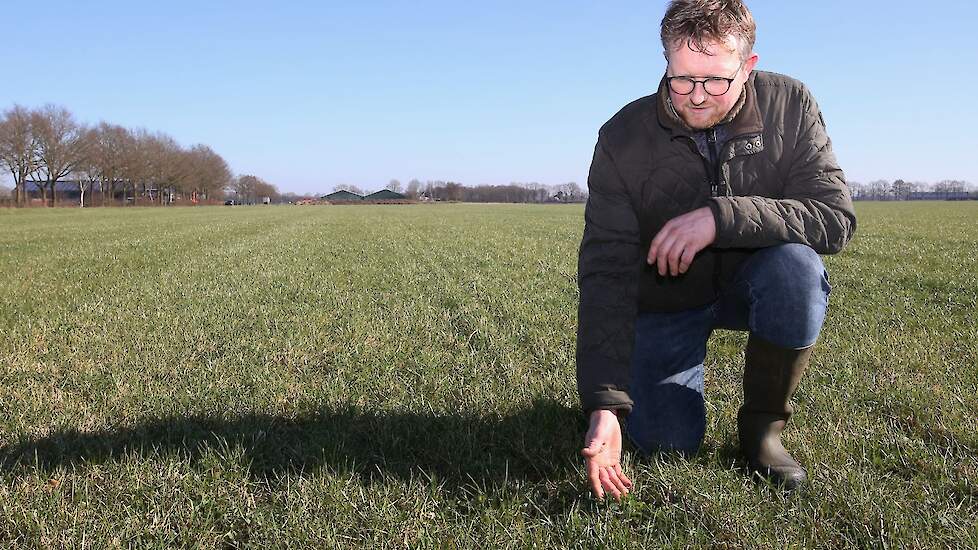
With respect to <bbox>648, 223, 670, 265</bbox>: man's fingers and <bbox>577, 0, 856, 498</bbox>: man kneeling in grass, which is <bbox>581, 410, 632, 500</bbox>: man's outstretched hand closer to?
<bbox>577, 0, 856, 498</bbox>: man kneeling in grass

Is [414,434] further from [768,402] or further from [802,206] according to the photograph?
[802,206]

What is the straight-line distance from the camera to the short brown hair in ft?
7.22

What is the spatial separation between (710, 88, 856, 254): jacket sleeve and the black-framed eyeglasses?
390mm

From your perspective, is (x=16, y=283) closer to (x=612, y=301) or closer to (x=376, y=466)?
(x=376, y=466)

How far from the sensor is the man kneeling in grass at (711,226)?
224 centimetres

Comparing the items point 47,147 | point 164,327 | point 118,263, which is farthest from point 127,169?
point 164,327

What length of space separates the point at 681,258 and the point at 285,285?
20.9 feet

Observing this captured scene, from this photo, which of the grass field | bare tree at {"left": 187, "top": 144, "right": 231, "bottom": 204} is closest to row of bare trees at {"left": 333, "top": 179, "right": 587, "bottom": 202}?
bare tree at {"left": 187, "top": 144, "right": 231, "bottom": 204}

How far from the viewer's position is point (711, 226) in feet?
7.16

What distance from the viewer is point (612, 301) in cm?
253

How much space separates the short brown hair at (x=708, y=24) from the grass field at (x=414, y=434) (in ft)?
5.12

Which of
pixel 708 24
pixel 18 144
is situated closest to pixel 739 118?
pixel 708 24

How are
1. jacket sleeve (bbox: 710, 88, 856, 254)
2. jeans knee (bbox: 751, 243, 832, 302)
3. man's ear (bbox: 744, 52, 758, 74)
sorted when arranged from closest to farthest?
jacket sleeve (bbox: 710, 88, 856, 254)
man's ear (bbox: 744, 52, 758, 74)
jeans knee (bbox: 751, 243, 832, 302)

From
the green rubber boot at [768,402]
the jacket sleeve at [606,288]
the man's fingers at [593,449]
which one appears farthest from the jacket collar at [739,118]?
the man's fingers at [593,449]
